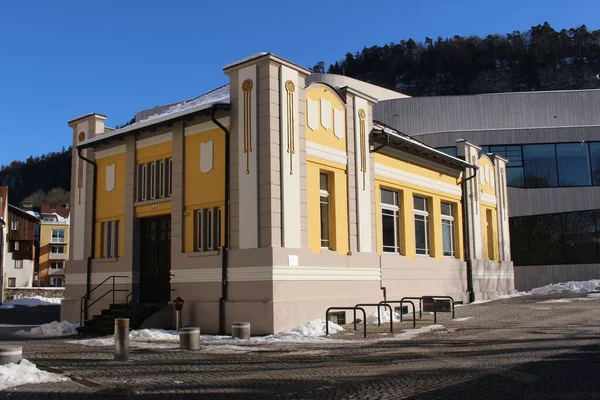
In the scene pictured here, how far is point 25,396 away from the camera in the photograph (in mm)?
7898

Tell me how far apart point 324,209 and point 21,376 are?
1123cm

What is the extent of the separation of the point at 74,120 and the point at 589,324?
18333mm

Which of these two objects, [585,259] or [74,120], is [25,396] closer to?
[74,120]

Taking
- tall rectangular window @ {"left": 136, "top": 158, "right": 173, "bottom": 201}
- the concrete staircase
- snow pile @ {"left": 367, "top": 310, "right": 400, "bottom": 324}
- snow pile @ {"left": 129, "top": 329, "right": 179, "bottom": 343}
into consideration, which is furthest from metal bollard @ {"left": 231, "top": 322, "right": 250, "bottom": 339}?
tall rectangular window @ {"left": 136, "top": 158, "right": 173, "bottom": 201}

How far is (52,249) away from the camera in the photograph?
96.5 meters

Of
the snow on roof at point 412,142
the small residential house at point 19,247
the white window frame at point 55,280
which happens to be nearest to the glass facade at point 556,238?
the snow on roof at point 412,142

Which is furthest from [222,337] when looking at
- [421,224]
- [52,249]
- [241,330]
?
[52,249]

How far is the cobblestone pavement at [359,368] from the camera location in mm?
8047

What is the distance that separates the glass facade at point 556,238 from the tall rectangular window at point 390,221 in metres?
20.0

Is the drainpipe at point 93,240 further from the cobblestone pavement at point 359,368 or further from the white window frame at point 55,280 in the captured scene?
the white window frame at point 55,280

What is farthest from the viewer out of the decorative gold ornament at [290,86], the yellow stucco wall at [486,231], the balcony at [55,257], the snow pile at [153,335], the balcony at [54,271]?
the balcony at [55,257]

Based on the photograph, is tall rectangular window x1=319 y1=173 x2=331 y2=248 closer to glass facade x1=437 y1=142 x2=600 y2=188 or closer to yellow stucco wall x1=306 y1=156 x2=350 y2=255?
yellow stucco wall x1=306 y1=156 x2=350 y2=255

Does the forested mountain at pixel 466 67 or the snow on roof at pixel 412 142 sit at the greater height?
the forested mountain at pixel 466 67

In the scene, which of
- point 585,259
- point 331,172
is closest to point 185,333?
point 331,172
